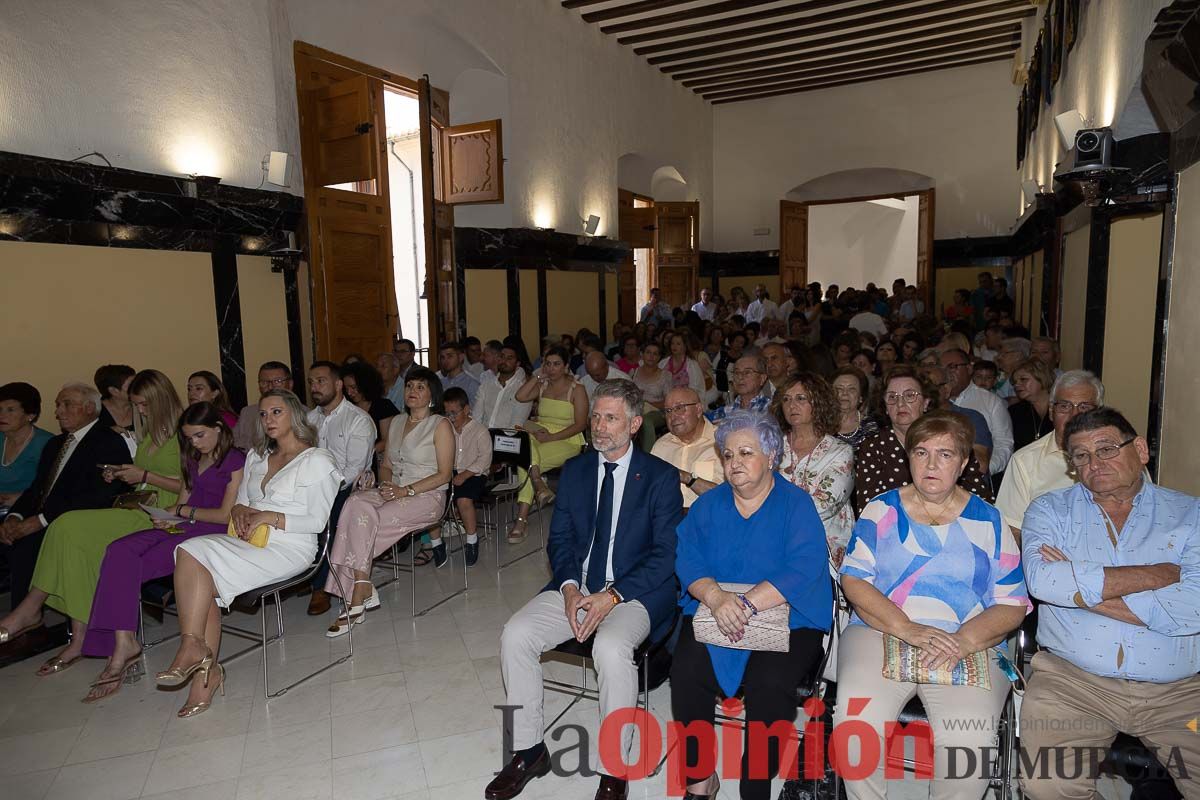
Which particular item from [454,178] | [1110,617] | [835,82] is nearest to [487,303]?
[454,178]

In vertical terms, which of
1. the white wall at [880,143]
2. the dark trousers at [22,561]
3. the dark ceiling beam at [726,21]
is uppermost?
the dark ceiling beam at [726,21]

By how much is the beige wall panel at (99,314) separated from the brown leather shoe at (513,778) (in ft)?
13.5

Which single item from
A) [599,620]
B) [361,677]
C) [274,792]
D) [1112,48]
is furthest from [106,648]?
[1112,48]

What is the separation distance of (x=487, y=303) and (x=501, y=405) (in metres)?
3.43

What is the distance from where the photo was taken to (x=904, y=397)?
3318mm

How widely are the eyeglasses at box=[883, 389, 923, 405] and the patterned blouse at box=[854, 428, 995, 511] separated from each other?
0.46 feet

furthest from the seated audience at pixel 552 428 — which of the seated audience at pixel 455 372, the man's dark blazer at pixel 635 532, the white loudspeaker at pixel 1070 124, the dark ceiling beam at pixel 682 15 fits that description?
the dark ceiling beam at pixel 682 15

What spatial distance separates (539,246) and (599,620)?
7744mm

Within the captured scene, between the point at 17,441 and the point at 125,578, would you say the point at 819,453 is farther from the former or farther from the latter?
the point at 17,441

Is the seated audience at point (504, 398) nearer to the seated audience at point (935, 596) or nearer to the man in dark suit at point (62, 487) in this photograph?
the man in dark suit at point (62, 487)

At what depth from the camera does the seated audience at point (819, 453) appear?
319 cm

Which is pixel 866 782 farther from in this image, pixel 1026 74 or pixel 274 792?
pixel 1026 74

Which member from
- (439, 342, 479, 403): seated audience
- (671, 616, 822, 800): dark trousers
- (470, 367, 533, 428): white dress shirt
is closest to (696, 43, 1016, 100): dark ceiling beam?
(439, 342, 479, 403): seated audience

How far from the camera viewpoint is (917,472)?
7.94 ft
